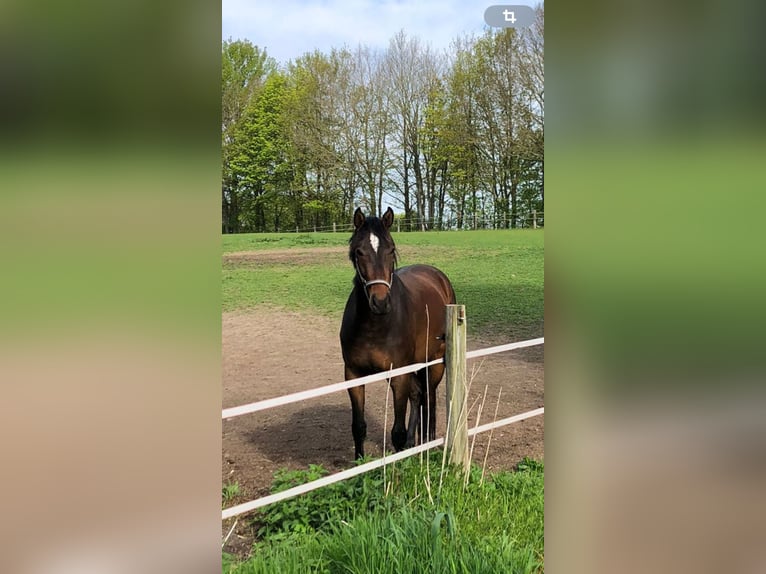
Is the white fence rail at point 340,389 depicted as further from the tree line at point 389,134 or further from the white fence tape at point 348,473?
the tree line at point 389,134

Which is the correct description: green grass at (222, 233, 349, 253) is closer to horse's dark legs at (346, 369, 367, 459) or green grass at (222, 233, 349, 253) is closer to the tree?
the tree

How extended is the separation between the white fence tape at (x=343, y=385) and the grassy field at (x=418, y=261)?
81 mm

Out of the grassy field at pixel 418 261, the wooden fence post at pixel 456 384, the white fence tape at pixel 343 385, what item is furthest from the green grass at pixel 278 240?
the wooden fence post at pixel 456 384

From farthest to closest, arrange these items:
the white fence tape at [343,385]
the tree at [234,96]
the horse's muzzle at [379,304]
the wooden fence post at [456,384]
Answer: the wooden fence post at [456,384] → the horse's muzzle at [379,304] → the white fence tape at [343,385] → the tree at [234,96]

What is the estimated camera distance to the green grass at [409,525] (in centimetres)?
161

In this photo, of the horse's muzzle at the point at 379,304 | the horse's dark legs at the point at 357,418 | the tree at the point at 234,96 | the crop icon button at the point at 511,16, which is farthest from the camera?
the horse's dark legs at the point at 357,418

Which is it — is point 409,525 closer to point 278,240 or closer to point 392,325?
point 392,325

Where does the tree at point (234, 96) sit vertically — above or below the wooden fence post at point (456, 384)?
above

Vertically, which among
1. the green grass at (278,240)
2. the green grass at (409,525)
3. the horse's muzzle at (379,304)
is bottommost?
the green grass at (409,525)

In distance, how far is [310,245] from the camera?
80.7 inches

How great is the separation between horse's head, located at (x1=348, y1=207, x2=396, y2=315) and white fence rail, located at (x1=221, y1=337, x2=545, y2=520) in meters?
0.33
